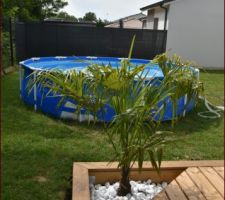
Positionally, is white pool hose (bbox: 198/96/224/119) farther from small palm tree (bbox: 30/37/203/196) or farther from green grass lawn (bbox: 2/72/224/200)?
small palm tree (bbox: 30/37/203/196)

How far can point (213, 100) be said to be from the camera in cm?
825

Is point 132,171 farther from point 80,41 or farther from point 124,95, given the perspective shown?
point 80,41

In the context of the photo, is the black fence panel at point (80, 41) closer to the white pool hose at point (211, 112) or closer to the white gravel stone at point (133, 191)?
the white pool hose at point (211, 112)

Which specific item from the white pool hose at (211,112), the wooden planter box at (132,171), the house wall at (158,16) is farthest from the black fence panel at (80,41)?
the wooden planter box at (132,171)

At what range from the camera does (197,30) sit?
1598 centimetres

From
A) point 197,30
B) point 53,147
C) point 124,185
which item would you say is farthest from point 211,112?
point 197,30

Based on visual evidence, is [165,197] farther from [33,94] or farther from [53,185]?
[33,94]

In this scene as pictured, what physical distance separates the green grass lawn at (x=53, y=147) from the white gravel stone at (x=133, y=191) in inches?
13.4

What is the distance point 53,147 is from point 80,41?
1019 cm

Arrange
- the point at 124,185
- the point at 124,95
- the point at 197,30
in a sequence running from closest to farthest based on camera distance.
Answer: the point at 124,95 < the point at 124,185 < the point at 197,30

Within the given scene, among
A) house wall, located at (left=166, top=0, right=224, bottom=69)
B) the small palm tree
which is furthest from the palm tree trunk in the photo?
house wall, located at (left=166, top=0, right=224, bottom=69)

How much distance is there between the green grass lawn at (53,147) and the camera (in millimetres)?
3510

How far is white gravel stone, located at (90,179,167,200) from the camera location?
327 centimetres

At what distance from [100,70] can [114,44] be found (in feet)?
39.0
